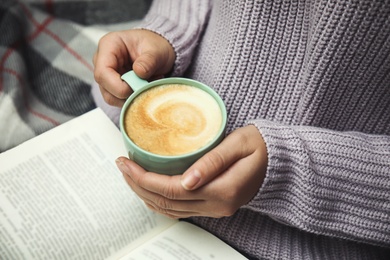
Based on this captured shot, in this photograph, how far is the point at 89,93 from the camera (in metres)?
0.88

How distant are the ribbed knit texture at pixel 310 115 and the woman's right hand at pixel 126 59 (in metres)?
0.08

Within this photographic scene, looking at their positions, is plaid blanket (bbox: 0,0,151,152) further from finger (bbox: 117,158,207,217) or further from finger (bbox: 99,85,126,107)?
finger (bbox: 117,158,207,217)

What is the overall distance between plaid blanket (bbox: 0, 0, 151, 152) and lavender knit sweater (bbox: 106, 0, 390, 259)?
1.07 ft

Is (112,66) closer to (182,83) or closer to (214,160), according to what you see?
(182,83)

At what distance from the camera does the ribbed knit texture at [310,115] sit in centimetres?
56

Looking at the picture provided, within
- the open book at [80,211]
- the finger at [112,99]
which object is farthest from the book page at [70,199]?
the finger at [112,99]

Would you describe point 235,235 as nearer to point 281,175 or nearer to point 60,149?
point 281,175

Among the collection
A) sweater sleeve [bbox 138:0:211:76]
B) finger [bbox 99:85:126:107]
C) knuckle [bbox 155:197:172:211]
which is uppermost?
sweater sleeve [bbox 138:0:211:76]

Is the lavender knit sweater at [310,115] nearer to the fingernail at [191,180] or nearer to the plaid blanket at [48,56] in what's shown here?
the fingernail at [191,180]

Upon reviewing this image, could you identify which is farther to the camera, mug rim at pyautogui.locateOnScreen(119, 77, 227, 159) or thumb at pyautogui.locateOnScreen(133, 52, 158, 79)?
thumb at pyautogui.locateOnScreen(133, 52, 158, 79)

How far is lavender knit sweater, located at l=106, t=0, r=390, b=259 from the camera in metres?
0.56

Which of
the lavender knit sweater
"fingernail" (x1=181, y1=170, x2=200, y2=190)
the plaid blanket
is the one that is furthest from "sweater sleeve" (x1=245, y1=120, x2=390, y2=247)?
the plaid blanket

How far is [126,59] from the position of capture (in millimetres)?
695

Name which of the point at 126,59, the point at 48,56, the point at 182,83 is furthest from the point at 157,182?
the point at 48,56
